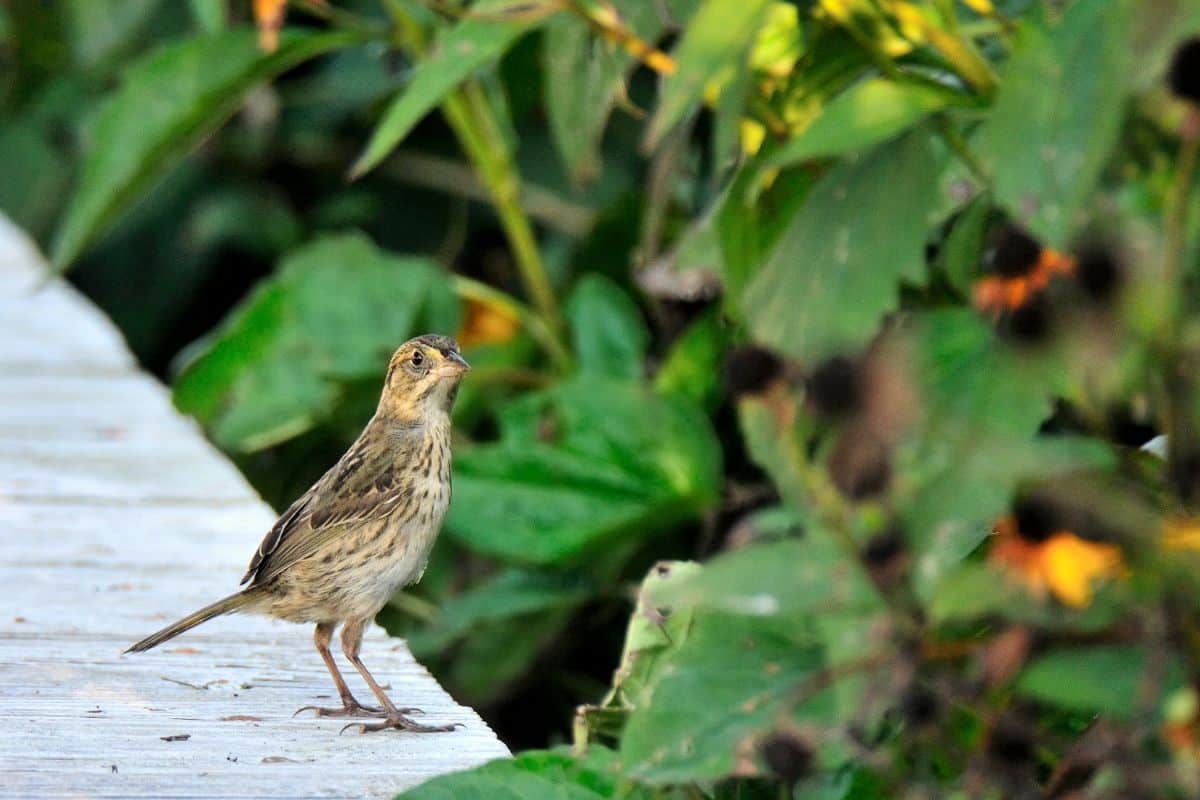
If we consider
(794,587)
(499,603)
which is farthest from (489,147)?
(794,587)

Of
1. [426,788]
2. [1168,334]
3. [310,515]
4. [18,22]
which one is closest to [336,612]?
[310,515]

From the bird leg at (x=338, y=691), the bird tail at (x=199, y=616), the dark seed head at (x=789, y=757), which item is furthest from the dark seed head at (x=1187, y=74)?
the bird tail at (x=199, y=616)

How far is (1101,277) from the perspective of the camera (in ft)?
6.24

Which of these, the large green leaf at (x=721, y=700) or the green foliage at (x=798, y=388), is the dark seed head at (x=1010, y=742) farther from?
the large green leaf at (x=721, y=700)

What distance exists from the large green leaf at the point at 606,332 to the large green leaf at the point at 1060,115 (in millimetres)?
3657

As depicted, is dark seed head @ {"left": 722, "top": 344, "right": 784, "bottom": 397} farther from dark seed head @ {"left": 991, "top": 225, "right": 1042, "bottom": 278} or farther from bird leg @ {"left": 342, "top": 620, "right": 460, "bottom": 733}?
bird leg @ {"left": 342, "top": 620, "right": 460, "bottom": 733}

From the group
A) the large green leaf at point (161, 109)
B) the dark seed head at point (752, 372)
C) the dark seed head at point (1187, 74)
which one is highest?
the dark seed head at point (1187, 74)

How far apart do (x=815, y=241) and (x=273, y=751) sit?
3.98 ft

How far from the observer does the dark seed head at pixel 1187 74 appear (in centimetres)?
188

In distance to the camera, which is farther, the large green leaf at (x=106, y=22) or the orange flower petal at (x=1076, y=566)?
the large green leaf at (x=106, y=22)

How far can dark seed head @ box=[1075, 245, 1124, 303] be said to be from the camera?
190 cm

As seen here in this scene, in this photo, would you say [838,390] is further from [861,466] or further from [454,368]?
[454,368]

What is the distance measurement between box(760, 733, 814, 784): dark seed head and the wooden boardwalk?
111cm

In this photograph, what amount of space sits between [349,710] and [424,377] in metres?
1.09
